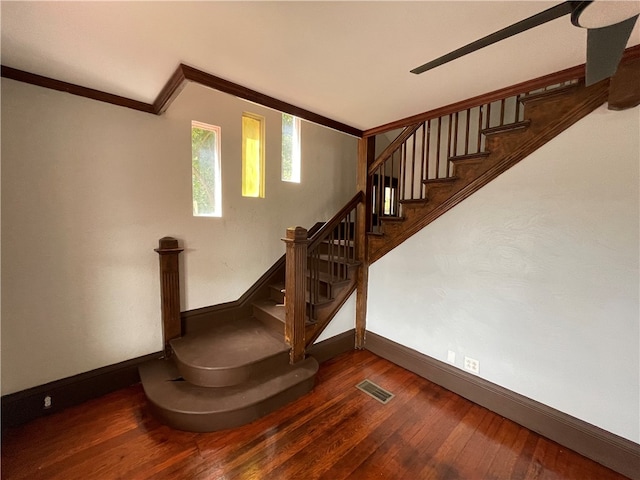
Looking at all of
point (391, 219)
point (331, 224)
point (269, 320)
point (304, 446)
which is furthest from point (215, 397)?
point (391, 219)

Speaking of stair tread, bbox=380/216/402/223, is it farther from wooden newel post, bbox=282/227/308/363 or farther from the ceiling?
the ceiling

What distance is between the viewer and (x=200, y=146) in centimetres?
281

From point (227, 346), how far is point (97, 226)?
151cm

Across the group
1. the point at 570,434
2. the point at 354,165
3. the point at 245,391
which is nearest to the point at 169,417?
the point at 245,391

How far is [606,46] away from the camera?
3.57ft

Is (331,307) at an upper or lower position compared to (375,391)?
upper

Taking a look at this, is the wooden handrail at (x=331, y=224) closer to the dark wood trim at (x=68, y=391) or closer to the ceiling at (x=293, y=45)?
the ceiling at (x=293, y=45)

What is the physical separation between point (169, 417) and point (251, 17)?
2581mm

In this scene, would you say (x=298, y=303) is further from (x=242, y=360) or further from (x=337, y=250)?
(x=337, y=250)

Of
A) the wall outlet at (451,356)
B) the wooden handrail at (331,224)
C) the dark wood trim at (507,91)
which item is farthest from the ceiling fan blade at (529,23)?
the wall outlet at (451,356)

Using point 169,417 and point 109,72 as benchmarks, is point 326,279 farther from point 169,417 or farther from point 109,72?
point 109,72

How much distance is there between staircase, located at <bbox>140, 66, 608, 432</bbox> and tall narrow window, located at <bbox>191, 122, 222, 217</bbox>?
35.8 inches

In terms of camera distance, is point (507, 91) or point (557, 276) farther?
point (507, 91)

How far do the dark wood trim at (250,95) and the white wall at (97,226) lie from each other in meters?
0.95
